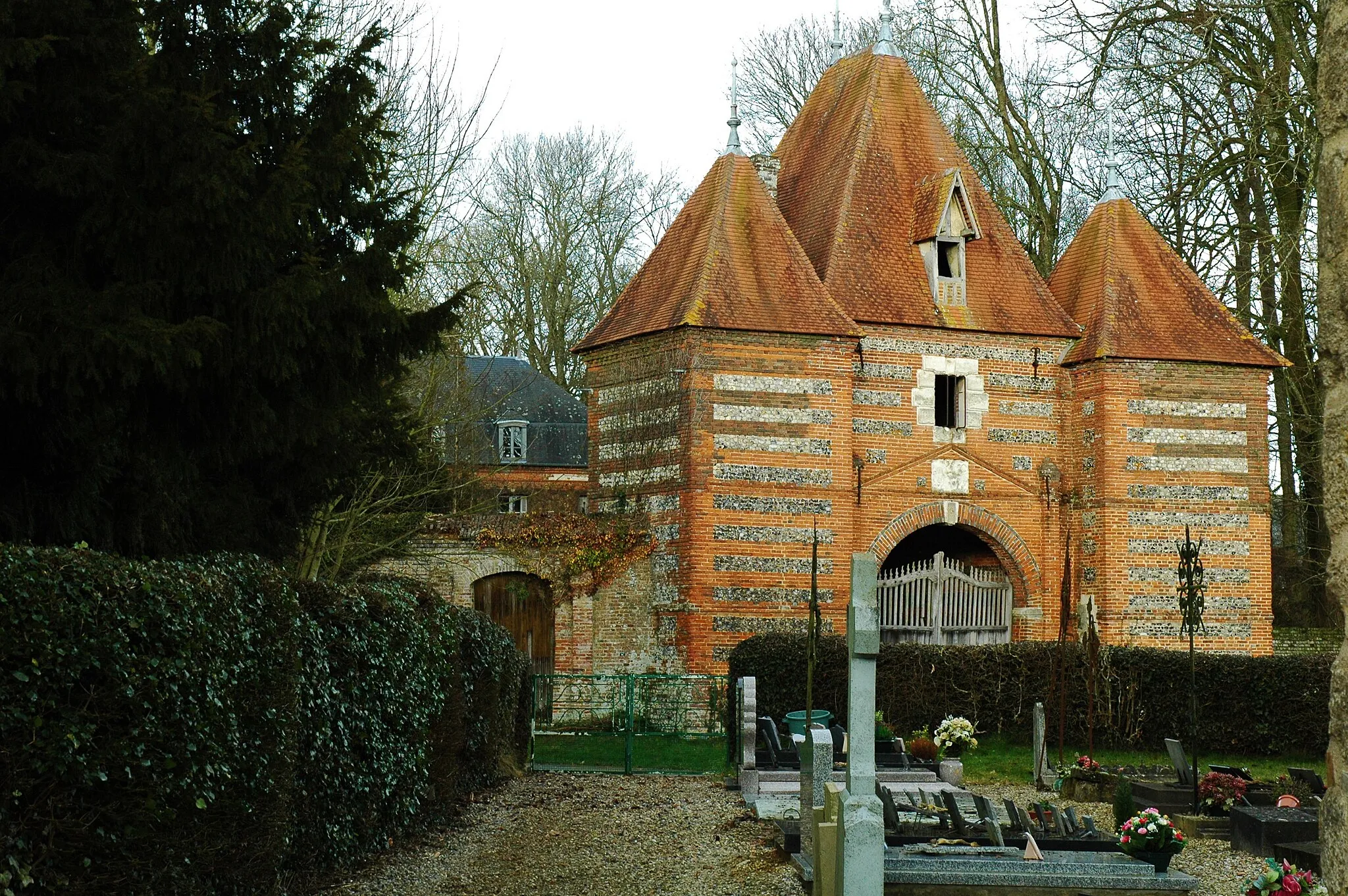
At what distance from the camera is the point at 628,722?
19.7m

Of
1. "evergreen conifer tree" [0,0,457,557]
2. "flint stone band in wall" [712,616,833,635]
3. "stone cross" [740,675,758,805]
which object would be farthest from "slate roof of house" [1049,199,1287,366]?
"evergreen conifer tree" [0,0,457,557]

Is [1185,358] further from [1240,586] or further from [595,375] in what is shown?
[595,375]

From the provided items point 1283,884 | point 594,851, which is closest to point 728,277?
point 594,851

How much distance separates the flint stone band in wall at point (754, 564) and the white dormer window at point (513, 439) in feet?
49.7

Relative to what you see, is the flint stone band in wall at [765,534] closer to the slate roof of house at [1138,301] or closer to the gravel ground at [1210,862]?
the slate roof of house at [1138,301]

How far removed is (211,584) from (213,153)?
10.4ft

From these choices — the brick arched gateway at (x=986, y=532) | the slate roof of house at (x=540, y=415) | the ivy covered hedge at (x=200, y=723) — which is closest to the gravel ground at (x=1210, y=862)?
the ivy covered hedge at (x=200, y=723)

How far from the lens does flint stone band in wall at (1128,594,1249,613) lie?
24875mm

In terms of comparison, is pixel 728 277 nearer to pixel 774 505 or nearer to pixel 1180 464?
pixel 774 505

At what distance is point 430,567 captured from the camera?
2677 centimetres

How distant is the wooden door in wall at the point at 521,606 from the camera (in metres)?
27.1

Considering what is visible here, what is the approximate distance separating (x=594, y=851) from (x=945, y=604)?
1395 cm

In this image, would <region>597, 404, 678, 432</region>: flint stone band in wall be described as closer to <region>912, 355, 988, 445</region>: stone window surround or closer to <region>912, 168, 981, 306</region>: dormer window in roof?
<region>912, 355, 988, 445</region>: stone window surround

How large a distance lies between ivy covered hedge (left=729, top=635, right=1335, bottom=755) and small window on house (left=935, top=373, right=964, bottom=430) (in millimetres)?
5035
